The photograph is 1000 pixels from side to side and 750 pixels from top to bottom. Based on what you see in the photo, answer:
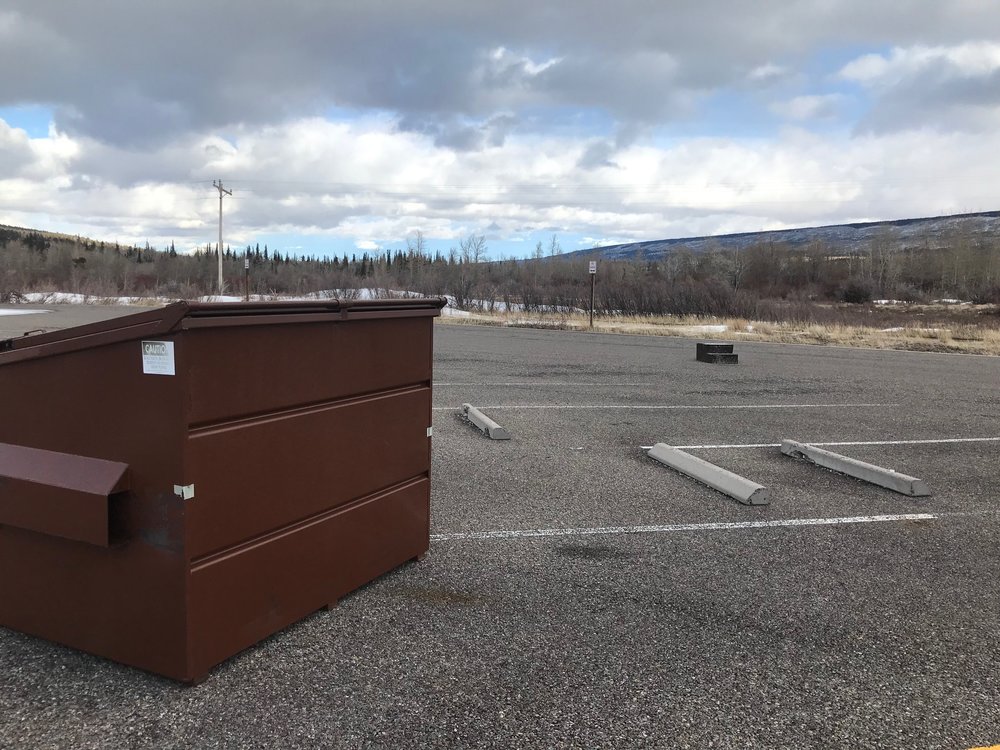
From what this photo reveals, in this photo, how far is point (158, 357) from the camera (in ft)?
8.96

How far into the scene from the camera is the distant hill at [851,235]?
123 meters

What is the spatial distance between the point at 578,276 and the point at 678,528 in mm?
74131

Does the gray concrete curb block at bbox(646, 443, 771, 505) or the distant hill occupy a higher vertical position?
the distant hill

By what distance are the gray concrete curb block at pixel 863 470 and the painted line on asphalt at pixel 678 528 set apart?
54 cm

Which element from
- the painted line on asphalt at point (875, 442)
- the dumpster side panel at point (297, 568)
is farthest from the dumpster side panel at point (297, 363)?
the painted line on asphalt at point (875, 442)

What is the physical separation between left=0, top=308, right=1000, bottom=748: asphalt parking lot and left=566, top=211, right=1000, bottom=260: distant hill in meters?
117

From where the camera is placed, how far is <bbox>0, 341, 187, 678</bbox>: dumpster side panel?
2.79 meters

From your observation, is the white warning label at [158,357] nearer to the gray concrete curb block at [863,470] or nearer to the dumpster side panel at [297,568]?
the dumpster side panel at [297,568]

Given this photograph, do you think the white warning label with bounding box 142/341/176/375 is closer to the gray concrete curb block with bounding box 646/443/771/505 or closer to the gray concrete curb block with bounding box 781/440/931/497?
the gray concrete curb block with bounding box 646/443/771/505

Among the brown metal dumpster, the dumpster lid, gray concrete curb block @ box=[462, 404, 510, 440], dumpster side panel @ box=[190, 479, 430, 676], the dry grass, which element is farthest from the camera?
the dry grass

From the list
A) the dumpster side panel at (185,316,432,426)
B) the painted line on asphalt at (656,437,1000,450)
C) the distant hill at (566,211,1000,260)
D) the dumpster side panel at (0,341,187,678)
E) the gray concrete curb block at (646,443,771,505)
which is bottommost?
the painted line on asphalt at (656,437,1000,450)

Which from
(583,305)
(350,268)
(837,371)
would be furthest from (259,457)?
(350,268)

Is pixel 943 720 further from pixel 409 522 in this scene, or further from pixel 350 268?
pixel 350 268

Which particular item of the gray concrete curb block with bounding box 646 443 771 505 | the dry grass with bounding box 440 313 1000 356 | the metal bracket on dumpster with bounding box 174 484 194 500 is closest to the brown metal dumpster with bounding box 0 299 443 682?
the metal bracket on dumpster with bounding box 174 484 194 500
